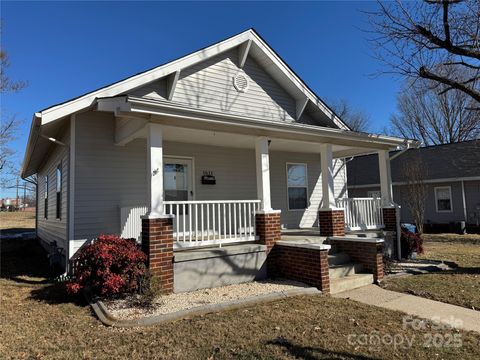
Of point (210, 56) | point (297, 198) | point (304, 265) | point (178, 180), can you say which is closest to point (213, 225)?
point (304, 265)

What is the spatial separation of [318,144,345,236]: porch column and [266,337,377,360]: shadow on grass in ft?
16.4

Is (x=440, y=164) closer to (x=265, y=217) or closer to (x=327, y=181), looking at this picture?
(x=327, y=181)

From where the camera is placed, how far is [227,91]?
30.7 feet

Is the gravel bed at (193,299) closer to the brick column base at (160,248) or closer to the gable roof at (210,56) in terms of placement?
the brick column base at (160,248)

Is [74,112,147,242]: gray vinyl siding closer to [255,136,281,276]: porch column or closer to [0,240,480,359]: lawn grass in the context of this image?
[0,240,480,359]: lawn grass

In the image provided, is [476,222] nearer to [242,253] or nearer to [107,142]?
[242,253]

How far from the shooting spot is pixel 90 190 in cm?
756

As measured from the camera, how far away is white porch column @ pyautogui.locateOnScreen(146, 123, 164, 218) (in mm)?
6129

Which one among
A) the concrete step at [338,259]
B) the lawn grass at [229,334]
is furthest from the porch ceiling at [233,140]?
the lawn grass at [229,334]

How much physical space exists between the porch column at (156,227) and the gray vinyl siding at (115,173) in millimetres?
2014

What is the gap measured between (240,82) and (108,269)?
20.1 feet

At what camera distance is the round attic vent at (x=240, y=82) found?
374 inches

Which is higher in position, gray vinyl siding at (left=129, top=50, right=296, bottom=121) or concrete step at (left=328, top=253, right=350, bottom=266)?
gray vinyl siding at (left=129, top=50, right=296, bottom=121)

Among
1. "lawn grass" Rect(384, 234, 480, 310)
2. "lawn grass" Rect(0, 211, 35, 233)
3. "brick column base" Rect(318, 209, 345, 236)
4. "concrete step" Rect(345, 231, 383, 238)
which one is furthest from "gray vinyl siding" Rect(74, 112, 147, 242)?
"lawn grass" Rect(0, 211, 35, 233)
